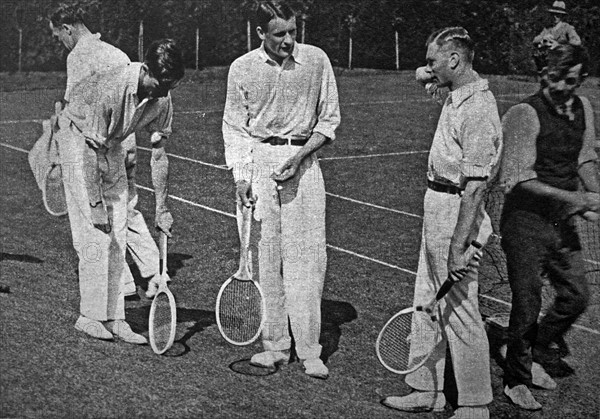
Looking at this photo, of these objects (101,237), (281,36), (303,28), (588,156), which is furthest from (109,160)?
(303,28)

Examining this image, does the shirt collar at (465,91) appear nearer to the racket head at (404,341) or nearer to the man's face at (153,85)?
the racket head at (404,341)

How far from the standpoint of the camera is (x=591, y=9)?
32.8 ft

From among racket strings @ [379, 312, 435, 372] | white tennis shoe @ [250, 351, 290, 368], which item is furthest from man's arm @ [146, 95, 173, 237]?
Result: racket strings @ [379, 312, 435, 372]

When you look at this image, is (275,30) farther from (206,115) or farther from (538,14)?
(206,115)

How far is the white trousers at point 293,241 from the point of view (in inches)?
288

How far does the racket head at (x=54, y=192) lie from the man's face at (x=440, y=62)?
12.0 feet

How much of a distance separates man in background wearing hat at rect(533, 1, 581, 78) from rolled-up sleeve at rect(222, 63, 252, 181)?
73.9 inches

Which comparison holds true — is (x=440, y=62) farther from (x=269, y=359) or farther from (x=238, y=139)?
(x=269, y=359)

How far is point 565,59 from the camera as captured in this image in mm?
7020

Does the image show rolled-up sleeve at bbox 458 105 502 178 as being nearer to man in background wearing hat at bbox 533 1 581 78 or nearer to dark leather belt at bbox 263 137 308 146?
man in background wearing hat at bbox 533 1 581 78

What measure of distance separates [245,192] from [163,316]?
1364 mm

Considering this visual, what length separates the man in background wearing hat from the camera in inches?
284

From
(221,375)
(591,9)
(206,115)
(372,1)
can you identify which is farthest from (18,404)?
(206,115)

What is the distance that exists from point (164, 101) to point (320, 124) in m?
1.27
